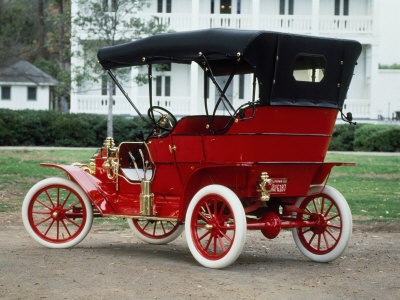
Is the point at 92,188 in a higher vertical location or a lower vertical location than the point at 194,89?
lower

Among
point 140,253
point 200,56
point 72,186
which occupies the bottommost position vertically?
point 140,253

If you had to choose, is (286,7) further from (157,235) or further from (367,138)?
(157,235)

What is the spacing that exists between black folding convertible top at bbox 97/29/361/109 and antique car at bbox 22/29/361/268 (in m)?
0.01

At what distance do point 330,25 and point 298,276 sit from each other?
113ft

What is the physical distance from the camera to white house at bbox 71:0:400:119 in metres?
39.0

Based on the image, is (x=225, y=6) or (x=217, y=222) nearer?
(x=217, y=222)

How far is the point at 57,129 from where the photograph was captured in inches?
1364

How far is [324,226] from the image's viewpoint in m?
8.52

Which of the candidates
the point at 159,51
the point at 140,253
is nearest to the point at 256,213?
the point at 140,253

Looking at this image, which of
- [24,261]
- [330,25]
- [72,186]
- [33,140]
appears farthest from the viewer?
[330,25]

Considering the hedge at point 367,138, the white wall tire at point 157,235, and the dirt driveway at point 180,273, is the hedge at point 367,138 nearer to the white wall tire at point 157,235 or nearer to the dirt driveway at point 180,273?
the dirt driveway at point 180,273

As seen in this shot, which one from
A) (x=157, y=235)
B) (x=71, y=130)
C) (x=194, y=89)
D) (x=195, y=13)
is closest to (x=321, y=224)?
(x=157, y=235)

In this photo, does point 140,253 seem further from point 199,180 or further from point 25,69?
point 25,69

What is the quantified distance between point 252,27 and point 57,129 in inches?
440
